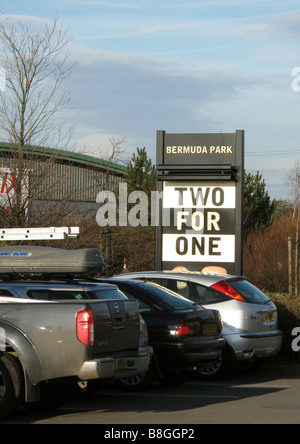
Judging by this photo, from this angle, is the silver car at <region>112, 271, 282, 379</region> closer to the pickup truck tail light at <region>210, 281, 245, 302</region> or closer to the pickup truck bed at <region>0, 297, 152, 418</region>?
the pickup truck tail light at <region>210, 281, 245, 302</region>

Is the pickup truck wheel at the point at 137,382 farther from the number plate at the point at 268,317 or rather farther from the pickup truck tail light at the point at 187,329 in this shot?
the number plate at the point at 268,317

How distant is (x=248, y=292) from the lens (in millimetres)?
13031

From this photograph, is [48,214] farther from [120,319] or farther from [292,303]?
[120,319]

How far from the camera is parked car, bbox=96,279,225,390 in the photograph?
1099 centimetres

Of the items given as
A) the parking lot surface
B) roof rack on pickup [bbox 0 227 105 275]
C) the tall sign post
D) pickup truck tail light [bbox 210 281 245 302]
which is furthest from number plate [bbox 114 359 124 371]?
the tall sign post

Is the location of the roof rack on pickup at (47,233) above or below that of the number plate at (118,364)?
above

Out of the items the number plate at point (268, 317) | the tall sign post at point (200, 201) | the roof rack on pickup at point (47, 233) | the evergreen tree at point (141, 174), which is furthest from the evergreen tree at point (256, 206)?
the roof rack on pickup at point (47, 233)

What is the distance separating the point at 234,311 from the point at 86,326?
4.73 m

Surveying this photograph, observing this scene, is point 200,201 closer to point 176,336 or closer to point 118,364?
point 176,336

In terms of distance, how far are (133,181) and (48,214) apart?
17.9 meters

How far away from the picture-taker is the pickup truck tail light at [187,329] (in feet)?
A: 36.1

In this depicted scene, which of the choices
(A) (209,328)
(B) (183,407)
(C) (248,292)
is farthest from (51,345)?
(C) (248,292)

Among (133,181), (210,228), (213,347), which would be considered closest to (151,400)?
(213,347)

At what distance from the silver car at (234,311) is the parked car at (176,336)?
1196 millimetres
